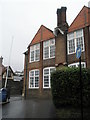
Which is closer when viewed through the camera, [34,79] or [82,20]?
[82,20]

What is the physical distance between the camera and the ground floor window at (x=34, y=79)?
61.0 ft

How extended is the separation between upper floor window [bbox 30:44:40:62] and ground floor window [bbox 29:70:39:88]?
191 cm

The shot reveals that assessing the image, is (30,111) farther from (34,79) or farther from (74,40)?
(34,79)

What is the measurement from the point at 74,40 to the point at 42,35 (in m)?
5.82

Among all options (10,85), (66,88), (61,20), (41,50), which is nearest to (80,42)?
(61,20)

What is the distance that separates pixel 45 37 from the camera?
1911cm

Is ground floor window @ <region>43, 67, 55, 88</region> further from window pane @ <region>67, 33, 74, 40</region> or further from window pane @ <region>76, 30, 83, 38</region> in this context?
window pane @ <region>76, 30, 83, 38</region>

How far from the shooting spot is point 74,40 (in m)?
15.6

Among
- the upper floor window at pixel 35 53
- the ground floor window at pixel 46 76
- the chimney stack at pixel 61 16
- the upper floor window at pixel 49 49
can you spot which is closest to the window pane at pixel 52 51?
the upper floor window at pixel 49 49

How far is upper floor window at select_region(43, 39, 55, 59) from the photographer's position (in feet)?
58.4

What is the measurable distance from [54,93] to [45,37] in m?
Result: 12.2

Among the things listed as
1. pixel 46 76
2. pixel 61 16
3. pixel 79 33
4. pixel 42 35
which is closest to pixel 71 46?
pixel 79 33

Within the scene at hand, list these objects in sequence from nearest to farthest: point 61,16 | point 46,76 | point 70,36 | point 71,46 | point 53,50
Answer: point 71,46 < point 70,36 < point 46,76 < point 53,50 < point 61,16

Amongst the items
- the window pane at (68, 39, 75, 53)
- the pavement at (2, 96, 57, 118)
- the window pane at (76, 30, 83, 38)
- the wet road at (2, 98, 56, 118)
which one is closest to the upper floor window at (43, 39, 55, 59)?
the window pane at (68, 39, 75, 53)
